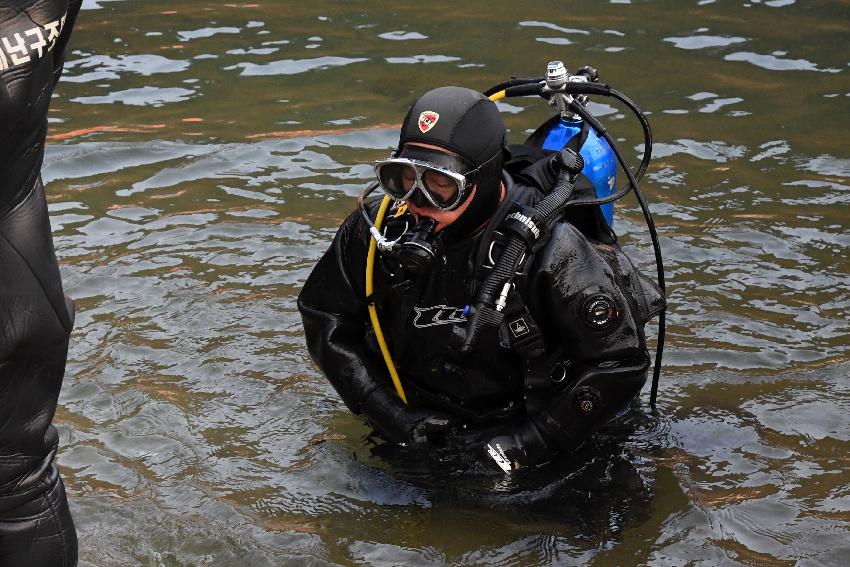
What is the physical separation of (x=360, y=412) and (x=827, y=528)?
1635 mm

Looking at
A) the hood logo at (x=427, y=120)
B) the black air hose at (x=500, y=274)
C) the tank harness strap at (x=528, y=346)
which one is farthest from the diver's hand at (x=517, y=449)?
the hood logo at (x=427, y=120)

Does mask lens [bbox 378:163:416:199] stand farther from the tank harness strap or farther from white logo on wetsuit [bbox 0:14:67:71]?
white logo on wetsuit [bbox 0:14:67:71]

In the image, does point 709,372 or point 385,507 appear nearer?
point 385,507

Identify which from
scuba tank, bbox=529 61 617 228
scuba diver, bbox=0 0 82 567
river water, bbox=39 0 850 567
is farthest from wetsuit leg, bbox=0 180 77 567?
scuba tank, bbox=529 61 617 228

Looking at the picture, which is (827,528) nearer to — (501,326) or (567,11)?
(501,326)

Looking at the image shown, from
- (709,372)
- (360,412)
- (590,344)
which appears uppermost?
(590,344)

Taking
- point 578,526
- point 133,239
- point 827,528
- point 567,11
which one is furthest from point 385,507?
point 567,11

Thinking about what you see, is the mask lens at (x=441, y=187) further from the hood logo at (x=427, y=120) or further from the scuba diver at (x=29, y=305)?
the scuba diver at (x=29, y=305)

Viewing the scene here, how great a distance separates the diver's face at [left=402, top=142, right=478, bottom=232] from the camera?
3502 millimetres

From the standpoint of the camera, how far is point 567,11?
9.27 metres

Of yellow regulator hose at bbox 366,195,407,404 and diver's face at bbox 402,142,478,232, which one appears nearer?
diver's face at bbox 402,142,478,232

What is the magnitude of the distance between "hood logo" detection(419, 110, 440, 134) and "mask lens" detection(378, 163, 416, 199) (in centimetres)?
14

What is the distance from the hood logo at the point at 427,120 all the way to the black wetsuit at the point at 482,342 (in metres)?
0.40

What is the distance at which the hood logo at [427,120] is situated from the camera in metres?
3.52
